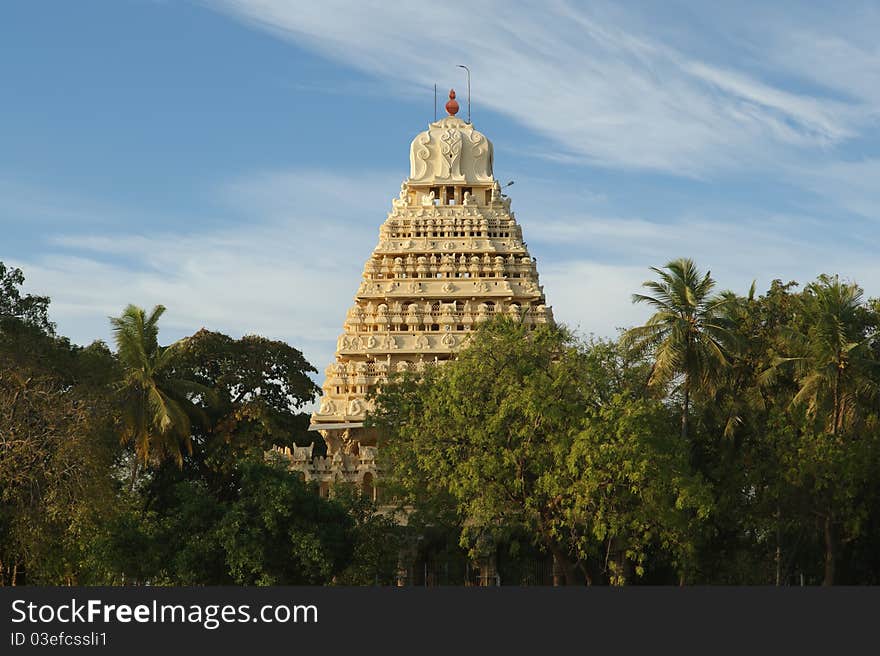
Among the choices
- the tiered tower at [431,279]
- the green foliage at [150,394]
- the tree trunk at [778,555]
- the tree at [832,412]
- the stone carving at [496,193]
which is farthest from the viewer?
the stone carving at [496,193]

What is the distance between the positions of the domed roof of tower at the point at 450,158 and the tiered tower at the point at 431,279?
0.05 m

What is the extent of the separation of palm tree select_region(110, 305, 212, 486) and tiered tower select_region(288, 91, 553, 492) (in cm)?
924

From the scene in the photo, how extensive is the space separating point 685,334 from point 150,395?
21375mm

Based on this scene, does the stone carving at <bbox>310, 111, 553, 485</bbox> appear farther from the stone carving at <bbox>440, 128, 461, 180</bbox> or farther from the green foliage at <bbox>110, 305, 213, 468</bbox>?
the green foliage at <bbox>110, 305, 213, 468</bbox>

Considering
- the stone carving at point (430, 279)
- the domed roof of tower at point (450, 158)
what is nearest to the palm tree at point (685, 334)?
the stone carving at point (430, 279)

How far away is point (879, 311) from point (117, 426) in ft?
96.7

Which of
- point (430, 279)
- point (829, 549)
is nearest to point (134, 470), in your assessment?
point (430, 279)

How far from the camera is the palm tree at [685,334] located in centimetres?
6525

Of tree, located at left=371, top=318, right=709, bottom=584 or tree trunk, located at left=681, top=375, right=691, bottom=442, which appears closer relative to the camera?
tree, located at left=371, top=318, right=709, bottom=584

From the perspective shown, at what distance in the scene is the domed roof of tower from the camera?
9088cm

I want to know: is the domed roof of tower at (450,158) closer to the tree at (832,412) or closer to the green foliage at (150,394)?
the green foliage at (150,394)

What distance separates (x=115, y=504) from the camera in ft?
206

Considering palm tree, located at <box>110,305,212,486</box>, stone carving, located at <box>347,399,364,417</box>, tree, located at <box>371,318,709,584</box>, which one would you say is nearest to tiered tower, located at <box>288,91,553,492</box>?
stone carving, located at <box>347,399,364,417</box>

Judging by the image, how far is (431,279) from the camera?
283 ft
